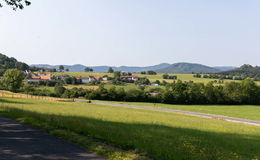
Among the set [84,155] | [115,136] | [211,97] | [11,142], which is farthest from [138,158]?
[211,97]

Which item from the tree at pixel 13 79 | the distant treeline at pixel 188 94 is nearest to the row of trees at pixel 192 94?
the distant treeline at pixel 188 94

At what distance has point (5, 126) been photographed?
15.0 metres

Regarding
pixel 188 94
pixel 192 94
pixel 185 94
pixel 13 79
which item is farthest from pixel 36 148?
pixel 192 94

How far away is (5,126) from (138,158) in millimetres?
9721

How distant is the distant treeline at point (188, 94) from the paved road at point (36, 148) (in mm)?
78980

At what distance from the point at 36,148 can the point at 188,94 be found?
84500 mm

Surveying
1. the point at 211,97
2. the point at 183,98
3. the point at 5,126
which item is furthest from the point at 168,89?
the point at 5,126

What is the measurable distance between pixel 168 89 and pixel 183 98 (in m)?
6.07

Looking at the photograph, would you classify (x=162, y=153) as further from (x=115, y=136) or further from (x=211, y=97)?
(x=211, y=97)

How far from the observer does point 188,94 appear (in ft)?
299

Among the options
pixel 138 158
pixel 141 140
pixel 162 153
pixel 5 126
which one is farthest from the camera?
pixel 5 126

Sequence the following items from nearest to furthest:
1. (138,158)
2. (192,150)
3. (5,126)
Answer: (138,158)
(192,150)
(5,126)

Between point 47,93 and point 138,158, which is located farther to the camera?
point 47,93

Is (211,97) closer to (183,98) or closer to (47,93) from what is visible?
(183,98)
